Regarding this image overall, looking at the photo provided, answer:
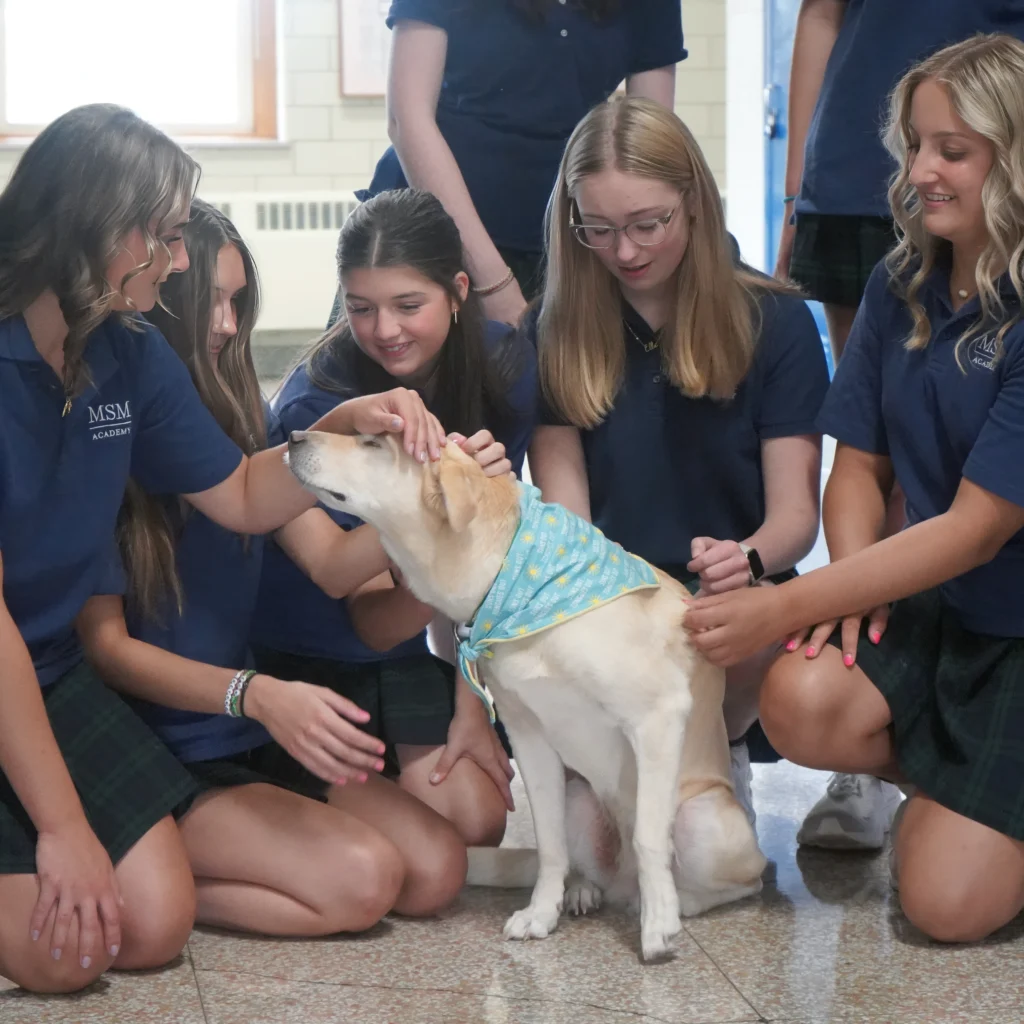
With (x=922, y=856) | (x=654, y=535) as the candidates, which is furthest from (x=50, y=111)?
(x=922, y=856)

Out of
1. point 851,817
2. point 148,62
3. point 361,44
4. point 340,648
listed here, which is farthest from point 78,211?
point 148,62

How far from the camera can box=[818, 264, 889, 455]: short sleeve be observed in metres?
2.05

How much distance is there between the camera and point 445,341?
2199 millimetres

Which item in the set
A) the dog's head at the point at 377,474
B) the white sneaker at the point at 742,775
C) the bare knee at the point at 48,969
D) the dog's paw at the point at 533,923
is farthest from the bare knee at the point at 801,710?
the bare knee at the point at 48,969

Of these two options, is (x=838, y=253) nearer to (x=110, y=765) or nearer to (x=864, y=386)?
(x=864, y=386)

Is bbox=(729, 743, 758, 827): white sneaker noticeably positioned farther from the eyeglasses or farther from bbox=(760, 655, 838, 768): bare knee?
the eyeglasses

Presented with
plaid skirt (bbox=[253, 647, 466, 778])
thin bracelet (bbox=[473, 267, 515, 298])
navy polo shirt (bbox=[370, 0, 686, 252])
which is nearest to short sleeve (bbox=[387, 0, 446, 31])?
navy polo shirt (bbox=[370, 0, 686, 252])

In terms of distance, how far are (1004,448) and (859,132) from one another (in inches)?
30.9

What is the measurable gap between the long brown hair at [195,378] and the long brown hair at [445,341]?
13cm

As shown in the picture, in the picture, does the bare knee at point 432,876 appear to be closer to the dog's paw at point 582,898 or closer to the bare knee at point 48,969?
the dog's paw at point 582,898

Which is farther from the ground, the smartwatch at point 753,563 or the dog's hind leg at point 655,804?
the smartwatch at point 753,563

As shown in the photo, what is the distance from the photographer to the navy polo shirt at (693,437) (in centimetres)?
228

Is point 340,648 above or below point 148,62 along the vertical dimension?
below

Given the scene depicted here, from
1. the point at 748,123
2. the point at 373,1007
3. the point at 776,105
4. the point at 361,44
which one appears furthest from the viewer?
the point at 361,44
